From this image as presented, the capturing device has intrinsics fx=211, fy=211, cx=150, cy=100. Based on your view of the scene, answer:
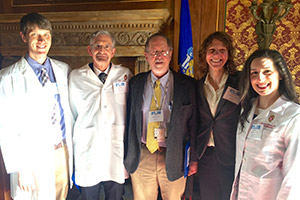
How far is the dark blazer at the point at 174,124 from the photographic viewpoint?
164 centimetres

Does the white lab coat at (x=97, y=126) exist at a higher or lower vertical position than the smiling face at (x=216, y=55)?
lower

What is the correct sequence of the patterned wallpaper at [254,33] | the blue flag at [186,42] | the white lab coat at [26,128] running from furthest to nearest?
1. the patterned wallpaper at [254,33]
2. the blue flag at [186,42]
3. the white lab coat at [26,128]

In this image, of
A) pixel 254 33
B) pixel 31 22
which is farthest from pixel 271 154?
pixel 254 33

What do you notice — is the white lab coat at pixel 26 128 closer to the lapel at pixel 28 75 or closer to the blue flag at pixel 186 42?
the lapel at pixel 28 75

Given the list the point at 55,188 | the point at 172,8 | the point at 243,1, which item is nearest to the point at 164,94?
the point at 55,188

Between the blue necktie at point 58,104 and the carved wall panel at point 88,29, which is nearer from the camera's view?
the blue necktie at point 58,104

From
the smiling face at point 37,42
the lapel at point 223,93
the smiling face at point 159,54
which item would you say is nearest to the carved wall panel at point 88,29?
the smiling face at point 159,54

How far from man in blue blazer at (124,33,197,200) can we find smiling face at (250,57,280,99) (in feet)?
1.67

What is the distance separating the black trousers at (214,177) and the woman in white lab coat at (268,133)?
170 millimetres

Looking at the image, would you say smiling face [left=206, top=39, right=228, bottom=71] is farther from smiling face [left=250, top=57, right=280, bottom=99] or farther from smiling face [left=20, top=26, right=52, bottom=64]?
smiling face [left=20, top=26, right=52, bottom=64]

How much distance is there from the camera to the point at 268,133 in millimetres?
1258

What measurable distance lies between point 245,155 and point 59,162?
4.71 feet

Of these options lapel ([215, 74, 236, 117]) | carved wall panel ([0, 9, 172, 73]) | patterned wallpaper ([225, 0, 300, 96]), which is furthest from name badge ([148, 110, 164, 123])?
patterned wallpaper ([225, 0, 300, 96])

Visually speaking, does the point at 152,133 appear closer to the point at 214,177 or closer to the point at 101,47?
the point at 214,177
